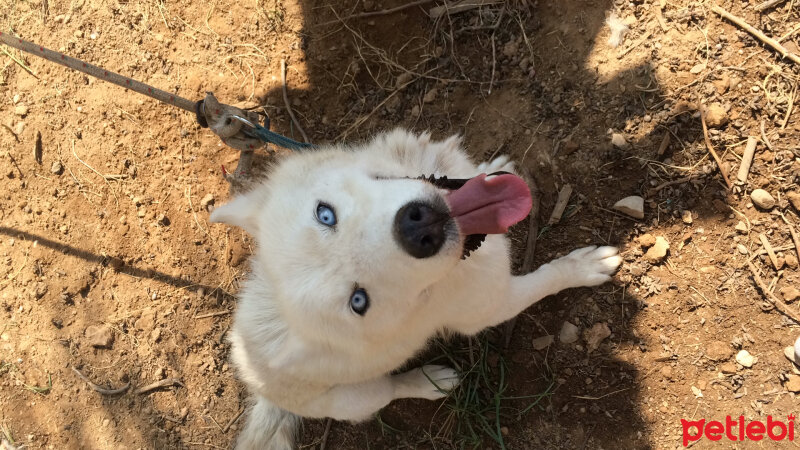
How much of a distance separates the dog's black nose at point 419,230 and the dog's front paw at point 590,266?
1441mm

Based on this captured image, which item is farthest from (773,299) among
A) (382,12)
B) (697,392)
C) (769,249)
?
(382,12)

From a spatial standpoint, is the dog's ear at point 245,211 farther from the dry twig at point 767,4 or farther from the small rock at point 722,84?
the dry twig at point 767,4

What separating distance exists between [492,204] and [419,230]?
0.41m

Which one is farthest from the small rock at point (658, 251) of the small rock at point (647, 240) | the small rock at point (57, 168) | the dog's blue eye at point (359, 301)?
the small rock at point (57, 168)

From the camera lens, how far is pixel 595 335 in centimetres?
306

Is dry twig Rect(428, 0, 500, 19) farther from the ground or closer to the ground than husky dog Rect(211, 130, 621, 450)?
farther from the ground

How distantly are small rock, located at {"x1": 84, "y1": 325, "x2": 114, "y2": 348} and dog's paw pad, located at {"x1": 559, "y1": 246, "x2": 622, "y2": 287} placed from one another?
12.8 feet

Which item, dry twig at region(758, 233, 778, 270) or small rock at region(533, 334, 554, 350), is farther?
small rock at region(533, 334, 554, 350)

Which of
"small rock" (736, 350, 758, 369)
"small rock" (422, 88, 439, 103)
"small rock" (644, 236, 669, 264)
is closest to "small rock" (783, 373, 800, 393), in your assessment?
"small rock" (736, 350, 758, 369)

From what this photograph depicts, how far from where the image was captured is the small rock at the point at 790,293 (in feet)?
8.89

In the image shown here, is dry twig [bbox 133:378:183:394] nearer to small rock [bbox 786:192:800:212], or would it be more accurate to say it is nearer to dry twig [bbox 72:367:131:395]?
dry twig [bbox 72:367:131:395]

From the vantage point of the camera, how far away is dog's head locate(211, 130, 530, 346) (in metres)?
1.85

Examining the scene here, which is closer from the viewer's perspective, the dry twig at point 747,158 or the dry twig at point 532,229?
the dry twig at point 747,158

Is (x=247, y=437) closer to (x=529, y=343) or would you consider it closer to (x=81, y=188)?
(x=529, y=343)
